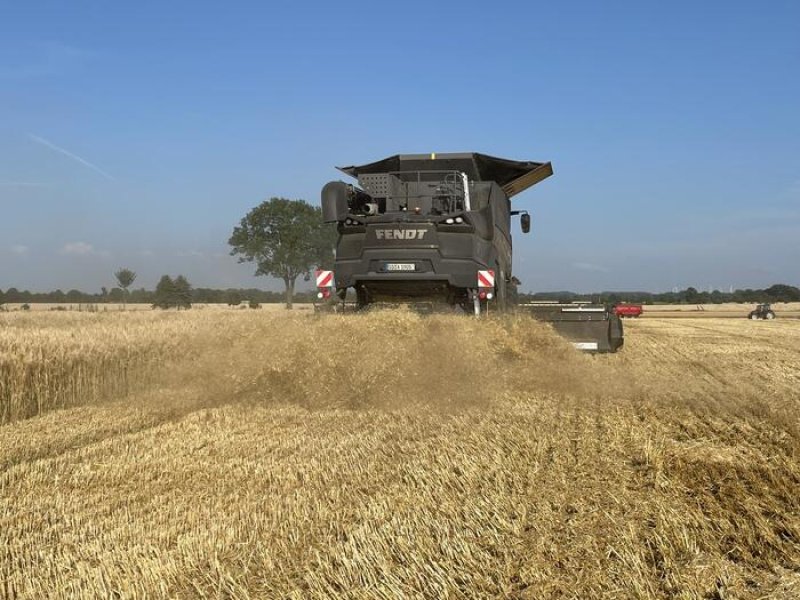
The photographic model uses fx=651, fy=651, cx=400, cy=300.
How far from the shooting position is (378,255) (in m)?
8.70

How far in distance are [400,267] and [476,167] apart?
2.48 meters

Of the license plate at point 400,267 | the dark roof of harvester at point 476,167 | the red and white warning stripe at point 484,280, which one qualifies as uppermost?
the dark roof of harvester at point 476,167

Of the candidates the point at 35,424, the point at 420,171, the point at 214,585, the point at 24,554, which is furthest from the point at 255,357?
the point at 214,585

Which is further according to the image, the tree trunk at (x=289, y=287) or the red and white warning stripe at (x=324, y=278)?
the tree trunk at (x=289, y=287)

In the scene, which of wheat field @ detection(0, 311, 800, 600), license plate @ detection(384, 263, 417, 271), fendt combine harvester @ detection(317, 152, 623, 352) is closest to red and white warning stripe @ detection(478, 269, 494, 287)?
fendt combine harvester @ detection(317, 152, 623, 352)

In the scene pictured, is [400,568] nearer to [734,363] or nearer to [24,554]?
[24,554]

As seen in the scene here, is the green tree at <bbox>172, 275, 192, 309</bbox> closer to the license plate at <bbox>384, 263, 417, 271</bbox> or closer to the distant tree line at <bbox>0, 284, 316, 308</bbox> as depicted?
the distant tree line at <bbox>0, 284, 316, 308</bbox>

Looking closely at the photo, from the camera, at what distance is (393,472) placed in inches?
164

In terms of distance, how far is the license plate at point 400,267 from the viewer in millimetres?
8602

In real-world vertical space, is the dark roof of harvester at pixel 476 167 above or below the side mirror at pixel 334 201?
above

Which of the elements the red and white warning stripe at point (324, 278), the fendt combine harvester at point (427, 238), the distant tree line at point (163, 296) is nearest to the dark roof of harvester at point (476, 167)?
the fendt combine harvester at point (427, 238)

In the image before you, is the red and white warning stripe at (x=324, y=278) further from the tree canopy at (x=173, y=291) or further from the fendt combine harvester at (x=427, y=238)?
the tree canopy at (x=173, y=291)

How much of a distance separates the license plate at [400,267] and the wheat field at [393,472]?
32.7 inches

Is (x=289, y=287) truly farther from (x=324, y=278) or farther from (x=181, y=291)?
(x=324, y=278)
